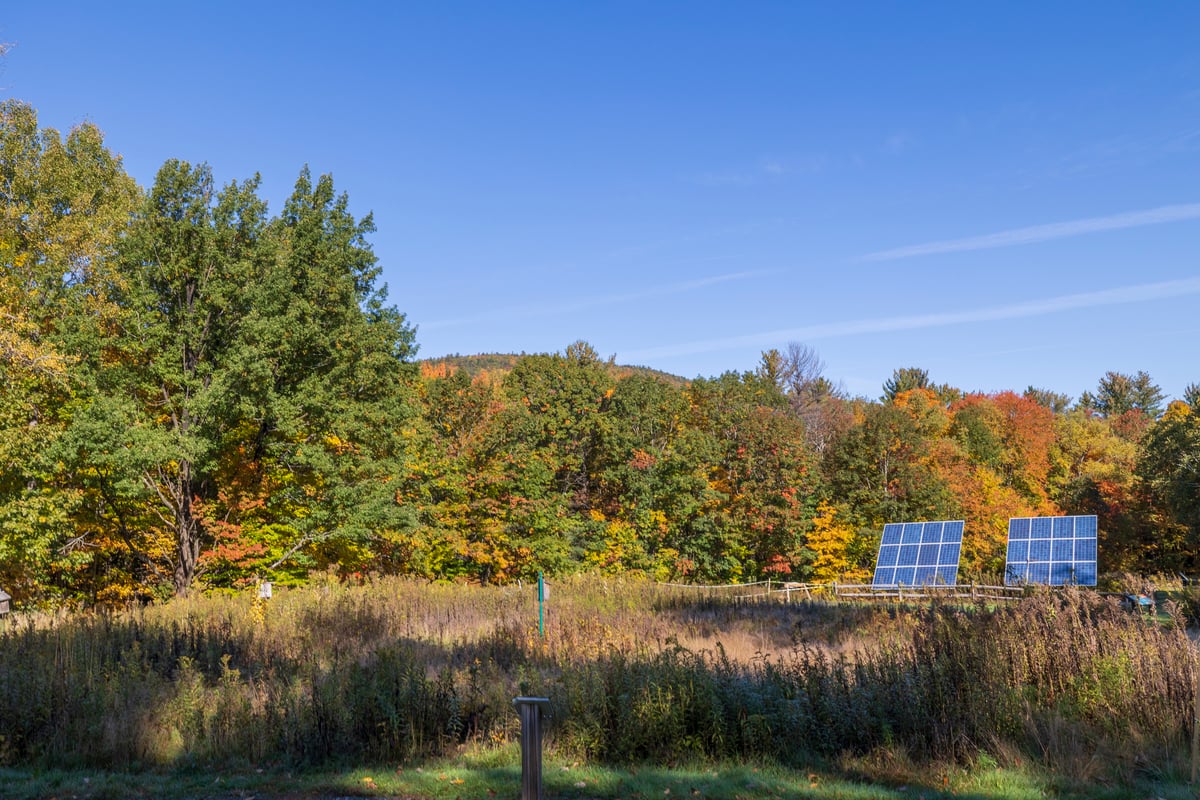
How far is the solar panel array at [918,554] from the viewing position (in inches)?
1187

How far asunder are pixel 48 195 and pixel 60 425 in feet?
30.6

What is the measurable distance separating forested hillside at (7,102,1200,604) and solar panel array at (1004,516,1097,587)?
42.3 feet

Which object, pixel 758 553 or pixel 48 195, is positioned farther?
pixel 758 553

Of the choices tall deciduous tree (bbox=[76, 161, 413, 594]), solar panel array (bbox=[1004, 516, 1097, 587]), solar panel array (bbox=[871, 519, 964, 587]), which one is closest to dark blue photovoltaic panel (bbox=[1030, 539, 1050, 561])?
solar panel array (bbox=[1004, 516, 1097, 587])

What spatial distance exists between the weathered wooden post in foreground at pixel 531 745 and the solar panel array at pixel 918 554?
89.4ft

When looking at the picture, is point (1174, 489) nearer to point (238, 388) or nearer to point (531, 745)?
point (238, 388)

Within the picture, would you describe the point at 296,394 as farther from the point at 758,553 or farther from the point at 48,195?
the point at 758,553

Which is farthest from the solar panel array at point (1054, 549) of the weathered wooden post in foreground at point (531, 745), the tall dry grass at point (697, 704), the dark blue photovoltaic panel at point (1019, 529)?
the weathered wooden post in foreground at point (531, 745)

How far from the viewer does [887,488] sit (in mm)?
47344

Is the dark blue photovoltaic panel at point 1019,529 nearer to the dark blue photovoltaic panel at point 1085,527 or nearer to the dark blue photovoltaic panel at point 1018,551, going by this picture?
the dark blue photovoltaic panel at point 1018,551

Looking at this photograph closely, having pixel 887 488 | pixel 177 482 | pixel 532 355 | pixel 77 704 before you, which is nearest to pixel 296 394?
pixel 177 482

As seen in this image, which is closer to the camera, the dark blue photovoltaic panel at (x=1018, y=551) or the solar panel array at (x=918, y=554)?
the dark blue photovoltaic panel at (x=1018, y=551)

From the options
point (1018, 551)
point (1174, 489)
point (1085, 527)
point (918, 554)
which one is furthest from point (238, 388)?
point (1174, 489)

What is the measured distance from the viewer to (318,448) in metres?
26.1
